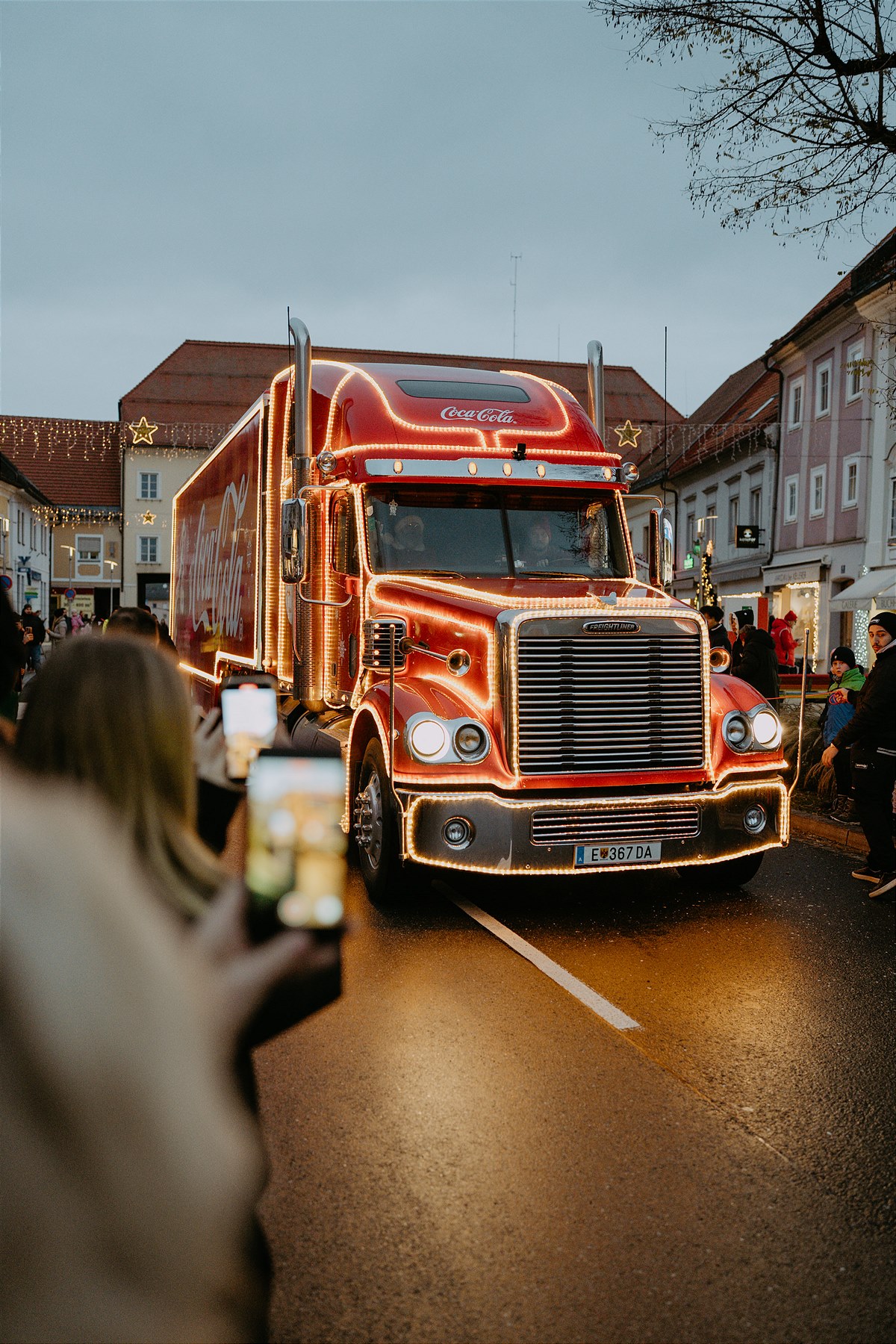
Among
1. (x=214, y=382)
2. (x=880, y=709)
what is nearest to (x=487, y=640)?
(x=880, y=709)

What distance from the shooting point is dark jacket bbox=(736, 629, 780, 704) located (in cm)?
1387

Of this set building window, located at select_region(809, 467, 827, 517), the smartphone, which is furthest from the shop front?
the smartphone

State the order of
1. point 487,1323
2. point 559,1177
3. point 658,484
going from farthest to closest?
point 658,484, point 559,1177, point 487,1323

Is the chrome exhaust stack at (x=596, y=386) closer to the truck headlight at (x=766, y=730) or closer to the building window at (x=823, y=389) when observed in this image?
the truck headlight at (x=766, y=730)

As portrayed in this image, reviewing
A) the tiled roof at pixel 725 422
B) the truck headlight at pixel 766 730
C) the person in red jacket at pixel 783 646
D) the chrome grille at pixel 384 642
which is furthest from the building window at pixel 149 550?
the truck headlight at pixel 766 730

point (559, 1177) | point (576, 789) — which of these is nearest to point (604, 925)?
point (576, 789)

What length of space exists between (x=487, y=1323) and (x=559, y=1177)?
33.9 inches

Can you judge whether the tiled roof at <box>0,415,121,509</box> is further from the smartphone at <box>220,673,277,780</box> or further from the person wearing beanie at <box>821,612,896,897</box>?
the smartphone at <box>220,673,277,780</box>

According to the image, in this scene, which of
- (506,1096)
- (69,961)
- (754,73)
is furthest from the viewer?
(754,73)

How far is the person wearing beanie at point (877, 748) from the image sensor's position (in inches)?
323

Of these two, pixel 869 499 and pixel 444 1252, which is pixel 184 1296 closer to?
pixel 444 1252

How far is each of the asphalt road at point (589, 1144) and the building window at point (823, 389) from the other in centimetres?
3177

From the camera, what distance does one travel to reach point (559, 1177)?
12.2 feet

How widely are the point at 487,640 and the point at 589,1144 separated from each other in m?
3.60
